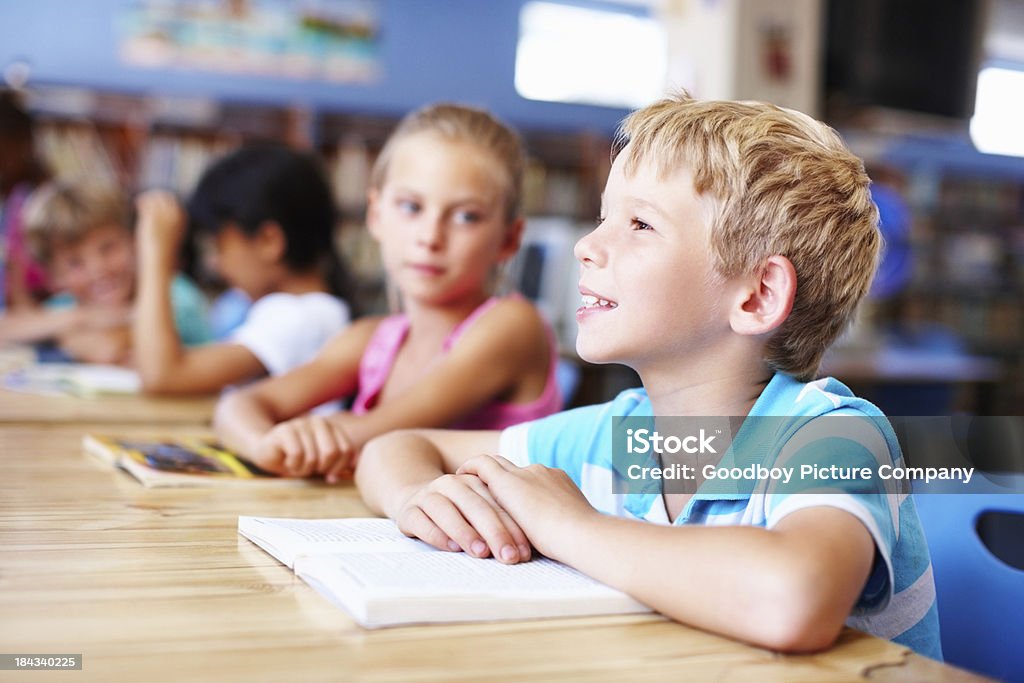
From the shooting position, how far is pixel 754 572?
2.07ft

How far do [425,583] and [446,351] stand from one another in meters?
0.88

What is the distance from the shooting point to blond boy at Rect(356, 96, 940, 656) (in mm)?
740

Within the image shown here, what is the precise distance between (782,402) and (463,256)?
0.73 meters

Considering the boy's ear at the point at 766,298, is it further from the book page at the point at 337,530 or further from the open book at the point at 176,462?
the open book at the point at 176,462

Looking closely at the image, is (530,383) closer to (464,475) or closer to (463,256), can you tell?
(463,256)

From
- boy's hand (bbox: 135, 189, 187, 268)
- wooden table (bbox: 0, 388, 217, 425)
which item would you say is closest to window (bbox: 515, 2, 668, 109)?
boy's hand (bbox: 135, 189, 187, 268)

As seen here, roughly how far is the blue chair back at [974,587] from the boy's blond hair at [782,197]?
202 millimetres

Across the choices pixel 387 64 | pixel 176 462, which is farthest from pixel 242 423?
pixel 387 64

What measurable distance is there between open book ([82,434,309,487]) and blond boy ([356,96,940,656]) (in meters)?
0.18

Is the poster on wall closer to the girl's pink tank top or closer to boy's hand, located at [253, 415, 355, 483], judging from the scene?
the girl's pink tank top

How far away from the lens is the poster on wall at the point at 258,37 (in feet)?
18.6

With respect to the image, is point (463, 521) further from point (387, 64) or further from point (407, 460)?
point (387, 64)

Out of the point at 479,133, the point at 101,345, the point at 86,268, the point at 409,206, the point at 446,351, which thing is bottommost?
the point at 101,345

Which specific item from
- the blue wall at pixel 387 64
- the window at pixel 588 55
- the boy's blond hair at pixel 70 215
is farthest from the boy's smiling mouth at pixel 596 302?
the window at pixel 588 55
